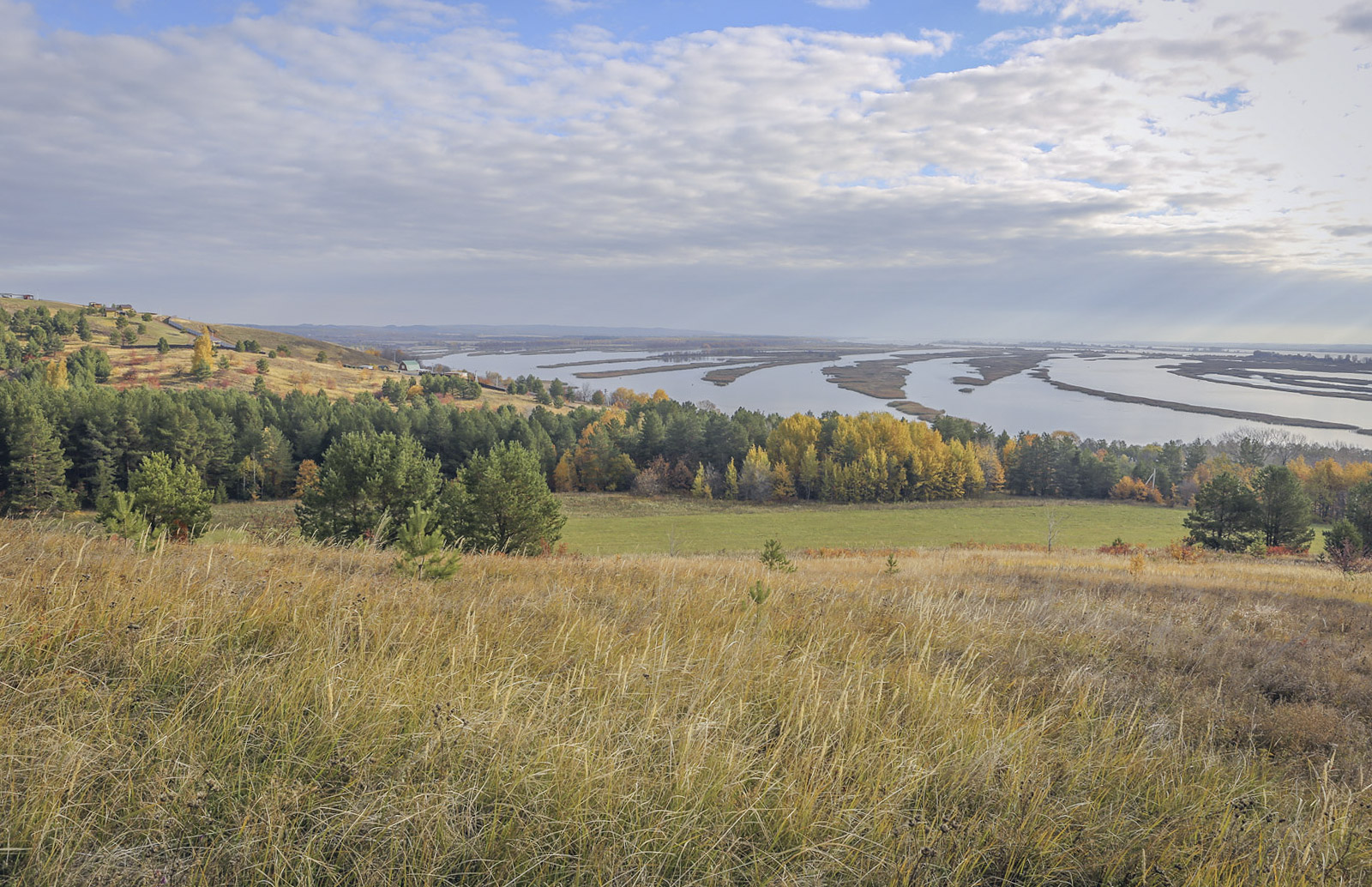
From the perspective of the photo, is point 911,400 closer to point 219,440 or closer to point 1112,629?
point 219,440

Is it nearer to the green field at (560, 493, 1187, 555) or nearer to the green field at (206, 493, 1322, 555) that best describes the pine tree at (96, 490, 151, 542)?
the green field at (206, 493, 1322, 555)

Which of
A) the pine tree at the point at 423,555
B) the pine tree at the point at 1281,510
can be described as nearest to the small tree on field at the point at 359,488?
the pine tree at the point at 423,555

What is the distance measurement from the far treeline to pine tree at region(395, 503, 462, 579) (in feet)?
182

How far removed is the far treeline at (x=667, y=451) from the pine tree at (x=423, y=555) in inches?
2184

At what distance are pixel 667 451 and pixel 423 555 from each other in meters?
73.9

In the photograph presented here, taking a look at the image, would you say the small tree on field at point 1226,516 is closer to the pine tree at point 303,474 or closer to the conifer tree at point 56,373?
the pine tree at point 303,474

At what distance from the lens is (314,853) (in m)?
1.95

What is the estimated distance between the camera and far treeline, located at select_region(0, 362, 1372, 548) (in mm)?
61125

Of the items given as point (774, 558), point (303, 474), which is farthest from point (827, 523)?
point (303, 474)

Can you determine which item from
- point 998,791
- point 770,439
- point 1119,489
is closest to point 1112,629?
point 998,791

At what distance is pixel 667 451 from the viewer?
8050cm

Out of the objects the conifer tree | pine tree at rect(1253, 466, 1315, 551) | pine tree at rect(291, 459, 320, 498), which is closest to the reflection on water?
pine tree at rect(1253, 466, 1315, 551)

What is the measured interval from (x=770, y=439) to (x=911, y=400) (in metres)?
76.1

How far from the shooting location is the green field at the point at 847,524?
149ft
